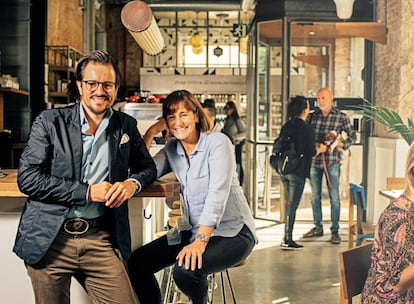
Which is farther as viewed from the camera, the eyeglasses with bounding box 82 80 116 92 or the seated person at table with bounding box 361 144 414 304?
the seated person at table with bounding box 361 144 414 304

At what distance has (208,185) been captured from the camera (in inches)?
92.0

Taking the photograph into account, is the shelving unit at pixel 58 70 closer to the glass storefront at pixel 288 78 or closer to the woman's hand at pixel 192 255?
the glass storefront at pixel 288 78

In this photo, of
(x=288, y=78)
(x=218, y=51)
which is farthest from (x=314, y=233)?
(x=218, y=51)

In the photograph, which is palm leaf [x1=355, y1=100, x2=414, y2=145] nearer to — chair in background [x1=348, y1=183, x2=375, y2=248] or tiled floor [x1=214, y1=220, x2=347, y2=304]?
chair in background [x1=348, y1=183, x2=375, y2=248]

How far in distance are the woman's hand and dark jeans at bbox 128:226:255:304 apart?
0.08 feet

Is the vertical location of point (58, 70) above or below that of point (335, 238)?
above

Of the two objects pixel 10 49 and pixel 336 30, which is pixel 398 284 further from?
pixel 10 49

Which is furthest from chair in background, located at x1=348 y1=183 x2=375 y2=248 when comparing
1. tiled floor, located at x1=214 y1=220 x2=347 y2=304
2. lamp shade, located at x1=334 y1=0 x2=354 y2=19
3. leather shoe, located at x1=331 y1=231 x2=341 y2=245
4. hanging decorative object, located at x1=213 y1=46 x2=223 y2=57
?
hanging decorative object, located at x1=213 y1=46 x2=223 y2=57

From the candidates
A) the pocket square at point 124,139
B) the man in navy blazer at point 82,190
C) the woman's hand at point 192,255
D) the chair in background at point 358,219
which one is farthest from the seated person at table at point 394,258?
the chair in background at point 358,219

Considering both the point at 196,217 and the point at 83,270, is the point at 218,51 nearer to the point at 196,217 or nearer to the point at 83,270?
the point at 196,217

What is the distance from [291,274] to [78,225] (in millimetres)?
3003

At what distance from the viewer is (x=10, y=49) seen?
7023 millimetres

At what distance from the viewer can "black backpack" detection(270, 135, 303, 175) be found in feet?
19.5

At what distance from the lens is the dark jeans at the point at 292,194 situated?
19.7 ft
